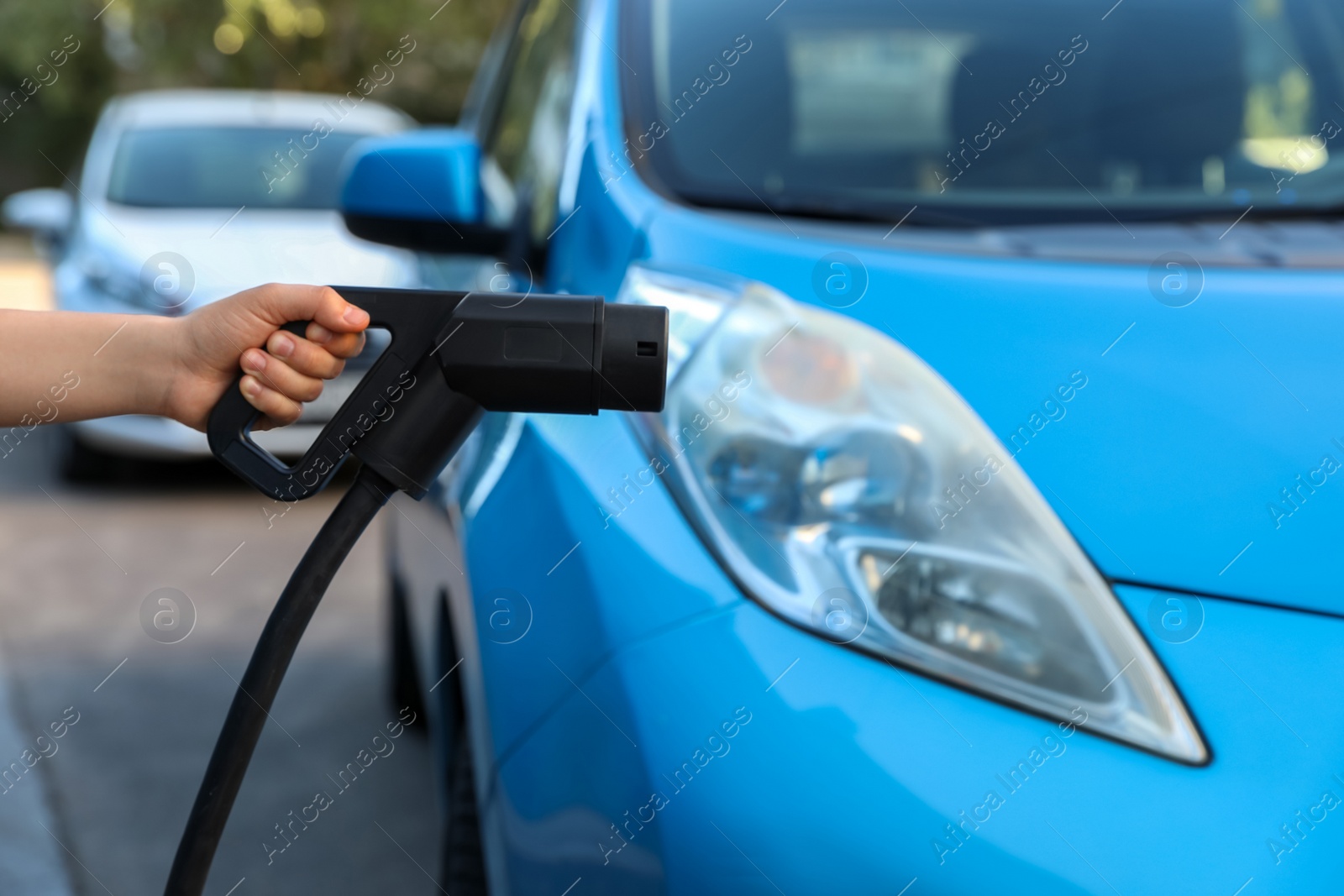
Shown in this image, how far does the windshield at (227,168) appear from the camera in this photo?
248 inches

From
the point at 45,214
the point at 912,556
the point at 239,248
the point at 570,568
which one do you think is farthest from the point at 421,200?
the point at 45,214

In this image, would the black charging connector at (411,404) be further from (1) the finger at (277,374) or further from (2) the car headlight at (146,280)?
(2) the car headlight at (146,280)

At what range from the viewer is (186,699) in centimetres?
344

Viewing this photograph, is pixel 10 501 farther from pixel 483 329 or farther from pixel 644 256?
pixel 483 329

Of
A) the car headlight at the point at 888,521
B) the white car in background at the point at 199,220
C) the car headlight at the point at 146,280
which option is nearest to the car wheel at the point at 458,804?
the car headlight at the point at 888,521

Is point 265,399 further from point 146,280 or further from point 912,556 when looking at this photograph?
point 146,280

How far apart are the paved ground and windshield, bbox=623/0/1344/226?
60.4 inches

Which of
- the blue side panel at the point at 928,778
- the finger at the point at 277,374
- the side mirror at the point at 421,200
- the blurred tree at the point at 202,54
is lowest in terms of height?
the blurred tree at the point at 202,54

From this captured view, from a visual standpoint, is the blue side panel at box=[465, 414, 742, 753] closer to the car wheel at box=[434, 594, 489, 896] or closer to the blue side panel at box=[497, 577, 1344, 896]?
the blue side panel at box=[497, 577, 1344, 896]

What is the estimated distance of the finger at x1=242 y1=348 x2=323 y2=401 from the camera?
3.47 ft

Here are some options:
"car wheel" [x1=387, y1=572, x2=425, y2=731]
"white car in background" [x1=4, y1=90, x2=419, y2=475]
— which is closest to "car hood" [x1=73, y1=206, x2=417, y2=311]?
"white car in background" [x1=4, y1=90, x2=419, y2=475]

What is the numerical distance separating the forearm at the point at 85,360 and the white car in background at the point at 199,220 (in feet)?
10.7

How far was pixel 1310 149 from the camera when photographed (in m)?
2.07

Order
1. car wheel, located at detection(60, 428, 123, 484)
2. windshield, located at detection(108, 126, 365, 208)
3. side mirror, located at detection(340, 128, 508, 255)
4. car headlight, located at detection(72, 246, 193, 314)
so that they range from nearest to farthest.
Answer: side mirror, located at detection(340, 128, 508, 255), car headlight, located at detection(72, 246, 193, 314), car wheel, located at detection(60, 428, 123, 484), windshield, located at detection(108, 126, 365, 208)
